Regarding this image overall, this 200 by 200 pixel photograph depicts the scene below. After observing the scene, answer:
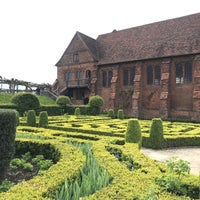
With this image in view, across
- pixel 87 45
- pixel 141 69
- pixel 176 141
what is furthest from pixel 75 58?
pixel 176 141

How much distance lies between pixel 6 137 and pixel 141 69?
27311 mm

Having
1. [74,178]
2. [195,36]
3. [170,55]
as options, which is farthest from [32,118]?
[195,36]

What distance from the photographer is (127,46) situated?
3503 cm

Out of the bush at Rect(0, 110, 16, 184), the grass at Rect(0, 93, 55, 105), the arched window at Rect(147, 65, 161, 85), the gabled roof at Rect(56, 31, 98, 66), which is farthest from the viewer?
the gabled roof at Rect(56, 31, 98, 66)

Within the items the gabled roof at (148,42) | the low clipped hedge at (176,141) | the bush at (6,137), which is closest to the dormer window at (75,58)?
the gabled roof at (148,42)

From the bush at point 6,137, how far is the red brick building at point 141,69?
2394 centimetres

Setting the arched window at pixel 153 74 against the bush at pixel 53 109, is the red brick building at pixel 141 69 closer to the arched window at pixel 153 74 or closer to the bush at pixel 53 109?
the arched window at pixel 153 74

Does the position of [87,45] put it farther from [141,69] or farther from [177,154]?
[177,154]

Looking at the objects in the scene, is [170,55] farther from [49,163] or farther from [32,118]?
[49,163]

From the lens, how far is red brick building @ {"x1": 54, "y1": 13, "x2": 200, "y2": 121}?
27859mm

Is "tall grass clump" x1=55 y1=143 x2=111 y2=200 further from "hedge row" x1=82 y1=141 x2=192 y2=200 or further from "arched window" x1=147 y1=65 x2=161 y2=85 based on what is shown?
"arched window" x1=147 y1=65 x2=161 y2=85

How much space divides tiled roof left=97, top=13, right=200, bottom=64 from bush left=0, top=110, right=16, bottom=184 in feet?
83.0

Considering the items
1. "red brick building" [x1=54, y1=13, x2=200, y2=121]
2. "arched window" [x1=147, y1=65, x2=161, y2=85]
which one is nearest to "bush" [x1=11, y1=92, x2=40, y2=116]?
"red brick building" [x1=54, y1=13, x2=200, y2=121]

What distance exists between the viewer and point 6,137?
5500 millimetres
